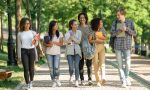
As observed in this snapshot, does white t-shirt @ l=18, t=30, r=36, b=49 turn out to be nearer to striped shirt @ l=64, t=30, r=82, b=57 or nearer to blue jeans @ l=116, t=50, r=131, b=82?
striped shirt @ l=64, t=30, r=82, b=57

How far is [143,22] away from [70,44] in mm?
35594

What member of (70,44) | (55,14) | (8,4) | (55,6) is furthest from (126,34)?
(55,14)

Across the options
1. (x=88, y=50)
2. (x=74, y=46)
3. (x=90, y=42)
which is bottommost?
(x=88, y=50)

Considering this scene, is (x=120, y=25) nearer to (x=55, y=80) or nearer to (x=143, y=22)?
(x=55, y=80)

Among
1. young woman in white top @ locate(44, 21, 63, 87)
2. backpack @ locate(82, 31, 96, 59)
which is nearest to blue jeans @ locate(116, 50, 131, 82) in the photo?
backpack @ locate(82, 31, 96, 59)

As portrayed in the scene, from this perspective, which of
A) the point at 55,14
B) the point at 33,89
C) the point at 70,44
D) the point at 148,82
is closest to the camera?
the point at 33,89

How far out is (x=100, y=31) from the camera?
15891 millimetres

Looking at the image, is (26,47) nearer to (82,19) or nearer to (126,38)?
(82,19)

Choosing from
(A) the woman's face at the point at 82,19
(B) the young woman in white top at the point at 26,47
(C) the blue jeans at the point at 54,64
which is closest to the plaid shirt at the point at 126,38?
(A) the woman's face at the point at 82,19

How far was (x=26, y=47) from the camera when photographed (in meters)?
14.9

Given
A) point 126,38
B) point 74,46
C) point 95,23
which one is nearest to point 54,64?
point 74,46

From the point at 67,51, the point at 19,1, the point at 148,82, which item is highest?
the point at 19,1

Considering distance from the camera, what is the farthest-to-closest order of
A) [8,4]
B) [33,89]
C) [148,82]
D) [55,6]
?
[55,6] → [8,4] → [148,82] → [33,89]

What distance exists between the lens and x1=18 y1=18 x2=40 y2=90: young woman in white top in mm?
14859
